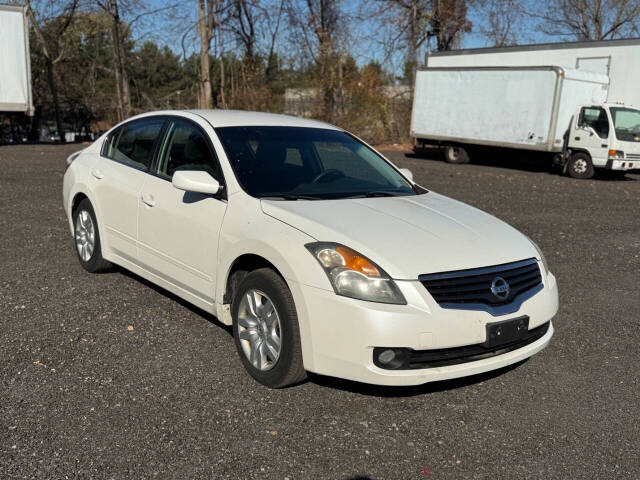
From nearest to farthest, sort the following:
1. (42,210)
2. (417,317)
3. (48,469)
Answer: (48,469), (417,317), (42,210)

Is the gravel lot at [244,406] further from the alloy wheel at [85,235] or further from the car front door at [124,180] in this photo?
the car front door at [124,180]

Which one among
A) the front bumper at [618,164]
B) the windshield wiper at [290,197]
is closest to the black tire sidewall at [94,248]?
the windshield wiper at [290,197]

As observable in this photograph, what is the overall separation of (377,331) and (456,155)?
19.4 metres

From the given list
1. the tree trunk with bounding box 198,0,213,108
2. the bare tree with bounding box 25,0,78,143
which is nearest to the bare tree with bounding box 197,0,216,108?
the tree trunk with bounding box 198,0,213,108

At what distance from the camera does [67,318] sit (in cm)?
493

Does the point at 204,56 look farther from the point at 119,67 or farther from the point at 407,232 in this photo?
the point at 407,232

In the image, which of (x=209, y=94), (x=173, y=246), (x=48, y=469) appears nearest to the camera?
(x=48, y=469)

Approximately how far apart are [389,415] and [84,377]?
72.3 inches

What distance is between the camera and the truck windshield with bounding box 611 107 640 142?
16.9m

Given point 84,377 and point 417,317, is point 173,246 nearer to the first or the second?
point 84,377

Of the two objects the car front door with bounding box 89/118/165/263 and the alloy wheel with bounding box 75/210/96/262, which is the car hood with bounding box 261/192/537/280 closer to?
the car front door with bounding box 89/118/165/263

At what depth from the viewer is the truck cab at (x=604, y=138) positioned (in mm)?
16844

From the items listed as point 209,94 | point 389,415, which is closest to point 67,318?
point 389,415

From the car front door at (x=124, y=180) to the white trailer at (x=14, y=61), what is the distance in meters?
18.4
